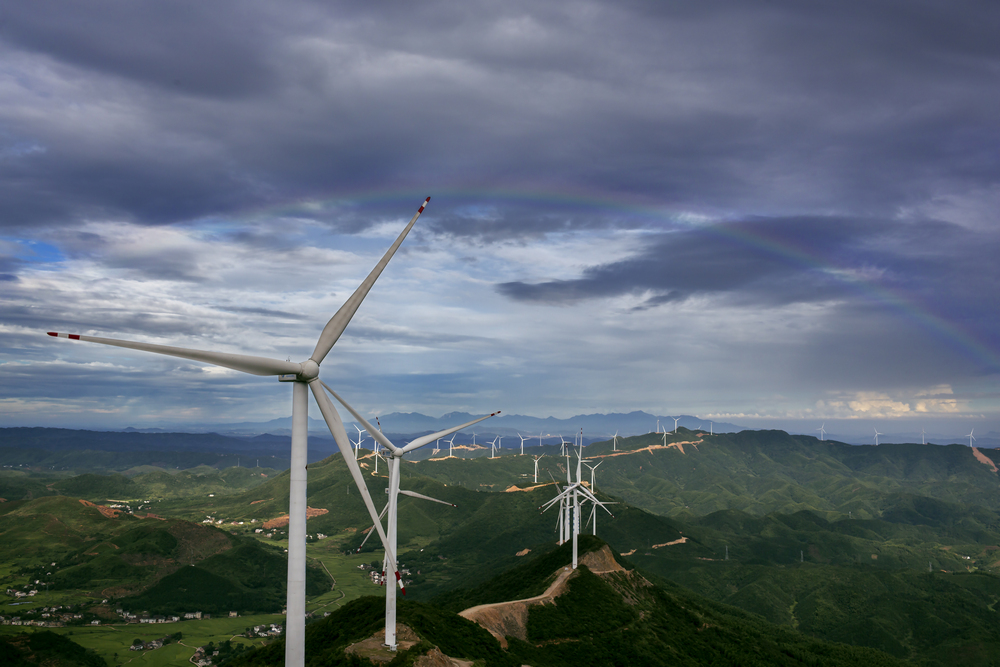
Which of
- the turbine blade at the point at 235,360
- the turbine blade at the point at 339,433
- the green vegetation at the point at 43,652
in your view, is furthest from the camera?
the green vegetation at the point at 43,652

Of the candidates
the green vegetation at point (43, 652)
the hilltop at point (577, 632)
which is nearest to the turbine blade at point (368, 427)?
the hilltop at point (577, 632)

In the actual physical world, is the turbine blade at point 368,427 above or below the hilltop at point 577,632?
above

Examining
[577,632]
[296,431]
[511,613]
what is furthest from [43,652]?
[296,431]

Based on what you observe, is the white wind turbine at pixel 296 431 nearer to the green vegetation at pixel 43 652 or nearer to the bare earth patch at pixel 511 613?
the bare earth patch at pixel 511 613

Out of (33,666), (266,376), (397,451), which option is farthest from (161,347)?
(33,666)

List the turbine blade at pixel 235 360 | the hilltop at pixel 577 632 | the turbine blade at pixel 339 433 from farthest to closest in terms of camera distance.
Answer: the hilltop at pixel 577 632, the turbine blade at pixel 339 433, the turbine blade at pixel 235 360

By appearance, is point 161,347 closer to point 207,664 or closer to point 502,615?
point 502,615

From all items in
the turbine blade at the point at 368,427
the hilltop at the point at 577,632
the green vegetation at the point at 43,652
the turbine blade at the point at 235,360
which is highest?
the turbine blade at the point at 235,360

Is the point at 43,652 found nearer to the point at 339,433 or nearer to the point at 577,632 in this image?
the point at 577,632

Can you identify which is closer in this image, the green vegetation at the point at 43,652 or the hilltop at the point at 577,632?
the hilltop at the point at 577,632

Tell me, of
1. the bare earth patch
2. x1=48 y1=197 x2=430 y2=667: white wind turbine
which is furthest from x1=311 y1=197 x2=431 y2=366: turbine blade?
the bare earth patch
